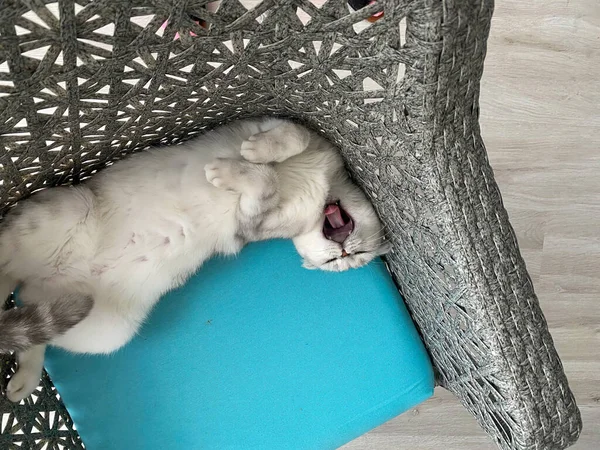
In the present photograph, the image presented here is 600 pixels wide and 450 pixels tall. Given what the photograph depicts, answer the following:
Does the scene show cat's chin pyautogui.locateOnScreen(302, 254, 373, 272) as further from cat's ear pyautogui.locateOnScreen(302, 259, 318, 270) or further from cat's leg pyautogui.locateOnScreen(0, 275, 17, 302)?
cat's leg pyautogui.locateOnScreen(0, 275, 17, 302)

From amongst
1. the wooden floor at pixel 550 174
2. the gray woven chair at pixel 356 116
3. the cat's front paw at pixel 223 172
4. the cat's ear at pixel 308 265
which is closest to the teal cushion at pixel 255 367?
the cat's ear at pixel 308 265

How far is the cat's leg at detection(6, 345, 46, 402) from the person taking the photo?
120 cm

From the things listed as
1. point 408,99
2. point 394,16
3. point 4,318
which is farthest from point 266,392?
point 394,16

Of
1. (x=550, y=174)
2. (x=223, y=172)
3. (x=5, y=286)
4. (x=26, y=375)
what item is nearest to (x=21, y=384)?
(x=26, y=375)

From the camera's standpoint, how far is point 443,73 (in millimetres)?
746

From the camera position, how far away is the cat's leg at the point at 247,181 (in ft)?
3.97

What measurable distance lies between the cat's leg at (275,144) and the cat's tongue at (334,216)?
9.0 inches

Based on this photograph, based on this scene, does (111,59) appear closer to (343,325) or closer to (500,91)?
(343,325)

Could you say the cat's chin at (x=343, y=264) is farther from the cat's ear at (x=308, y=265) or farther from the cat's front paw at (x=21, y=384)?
the cat's front paw at (x=21, y=384)

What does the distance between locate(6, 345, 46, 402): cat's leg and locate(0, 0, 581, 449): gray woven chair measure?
35mm

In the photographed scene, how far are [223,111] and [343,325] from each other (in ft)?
2.08

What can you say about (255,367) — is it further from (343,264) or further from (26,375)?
(26,375)

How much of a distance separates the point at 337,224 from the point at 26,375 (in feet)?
2.79

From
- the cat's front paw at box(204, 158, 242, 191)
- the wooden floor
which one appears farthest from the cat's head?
the wooden floor
